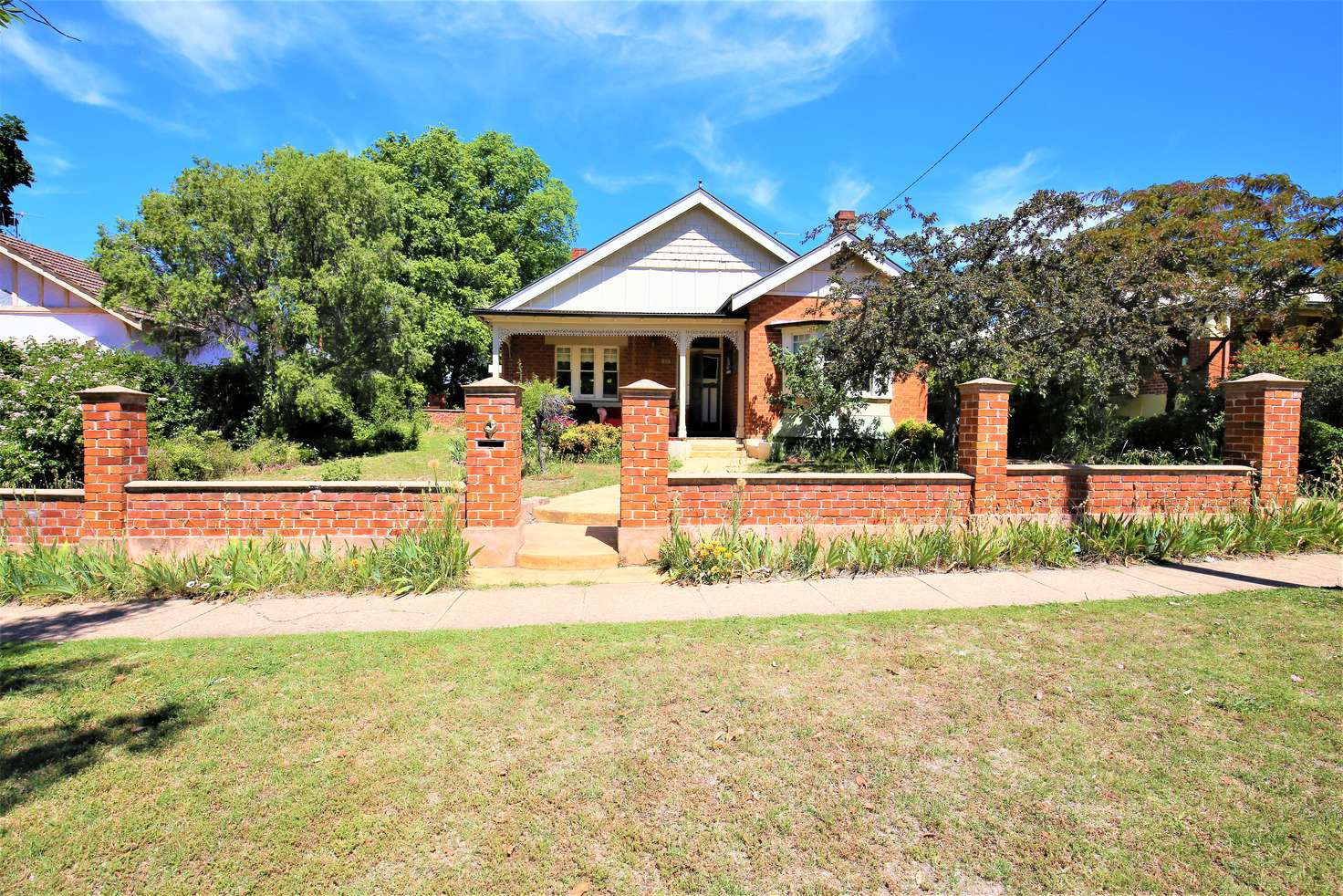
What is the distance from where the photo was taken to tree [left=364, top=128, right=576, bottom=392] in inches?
1075

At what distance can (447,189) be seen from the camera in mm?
28453

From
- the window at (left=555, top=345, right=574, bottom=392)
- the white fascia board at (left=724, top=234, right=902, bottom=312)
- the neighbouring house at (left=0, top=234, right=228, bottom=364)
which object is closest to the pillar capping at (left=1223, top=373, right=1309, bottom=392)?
the white fascia board at (left=724, top=234, right=902, bottom=312)

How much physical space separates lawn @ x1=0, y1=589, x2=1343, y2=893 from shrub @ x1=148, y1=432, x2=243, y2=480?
631 cm

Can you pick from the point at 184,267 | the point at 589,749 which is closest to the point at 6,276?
the point at 184,267

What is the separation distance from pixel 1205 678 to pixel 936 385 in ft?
31.9

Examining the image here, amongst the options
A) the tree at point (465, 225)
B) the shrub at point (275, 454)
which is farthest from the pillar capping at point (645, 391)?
the tree at point (465, 225)

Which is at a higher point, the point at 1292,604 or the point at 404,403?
the point at 404,403

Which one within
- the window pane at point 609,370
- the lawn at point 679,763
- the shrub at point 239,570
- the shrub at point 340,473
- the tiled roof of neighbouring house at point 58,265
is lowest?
the lawn at point 679,763

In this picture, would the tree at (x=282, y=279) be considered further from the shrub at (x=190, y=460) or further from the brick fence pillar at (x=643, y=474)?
the brick fence pillar at (x=643, y=474)

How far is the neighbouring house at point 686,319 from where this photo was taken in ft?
53.4

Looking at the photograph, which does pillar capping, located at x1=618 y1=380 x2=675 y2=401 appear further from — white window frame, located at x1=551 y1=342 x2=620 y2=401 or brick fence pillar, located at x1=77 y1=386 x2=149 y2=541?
white window frame, located at x1=551 y1=342 x2=620 y2=401

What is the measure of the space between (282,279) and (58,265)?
12659mm

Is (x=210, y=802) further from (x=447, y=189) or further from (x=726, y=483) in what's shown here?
(x=447, y=189)

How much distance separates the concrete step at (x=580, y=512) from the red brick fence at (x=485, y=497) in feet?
5.02
